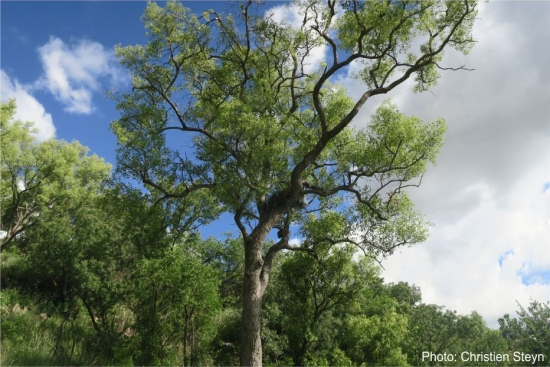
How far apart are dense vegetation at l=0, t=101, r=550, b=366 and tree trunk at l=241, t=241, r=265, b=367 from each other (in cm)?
168

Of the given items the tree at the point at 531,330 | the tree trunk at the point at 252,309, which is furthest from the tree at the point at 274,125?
the tree at the point at 531,330

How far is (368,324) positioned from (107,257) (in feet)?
37.0

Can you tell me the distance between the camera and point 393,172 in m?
11.9

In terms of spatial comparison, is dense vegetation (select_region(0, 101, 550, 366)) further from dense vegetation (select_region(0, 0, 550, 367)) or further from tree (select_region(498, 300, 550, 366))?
tree (select_region(498, 300, 550, 366))

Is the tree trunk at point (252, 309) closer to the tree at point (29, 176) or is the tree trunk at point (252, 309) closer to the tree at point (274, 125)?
the tree at point (274, 125)

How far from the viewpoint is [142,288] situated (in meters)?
12.8

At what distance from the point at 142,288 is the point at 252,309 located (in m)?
4.34

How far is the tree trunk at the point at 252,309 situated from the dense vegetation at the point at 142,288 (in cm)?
168

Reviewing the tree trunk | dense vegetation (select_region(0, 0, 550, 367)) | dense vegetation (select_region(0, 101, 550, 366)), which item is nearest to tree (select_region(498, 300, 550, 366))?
dense vegetation (select_region(0, 101, 550, 366))

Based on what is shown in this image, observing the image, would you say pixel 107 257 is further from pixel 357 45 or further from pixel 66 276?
pixel 357 45

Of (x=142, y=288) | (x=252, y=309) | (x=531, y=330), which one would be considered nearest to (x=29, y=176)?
(x=142, y=288)

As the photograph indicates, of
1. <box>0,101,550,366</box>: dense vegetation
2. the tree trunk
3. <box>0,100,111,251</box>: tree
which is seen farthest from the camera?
<box>0,100,111,251</box>: tree

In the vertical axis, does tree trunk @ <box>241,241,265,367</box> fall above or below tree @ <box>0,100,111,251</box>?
below

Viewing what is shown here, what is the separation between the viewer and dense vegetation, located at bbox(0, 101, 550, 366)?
1240cm
